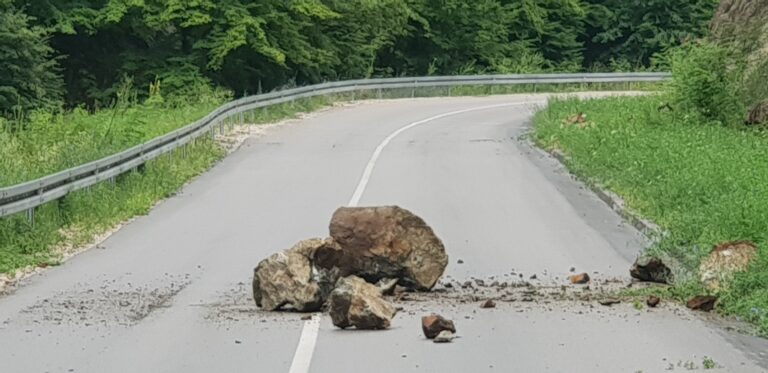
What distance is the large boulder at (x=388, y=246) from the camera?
→ 36.7 ft

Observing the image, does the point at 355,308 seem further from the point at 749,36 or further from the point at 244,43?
the point at 244,43

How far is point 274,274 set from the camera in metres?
10.6

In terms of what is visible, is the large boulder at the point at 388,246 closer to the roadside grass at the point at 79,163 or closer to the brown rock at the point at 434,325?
the brown rock at the point at 434,325

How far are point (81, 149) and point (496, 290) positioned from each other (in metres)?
10.4

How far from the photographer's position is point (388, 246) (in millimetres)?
11227

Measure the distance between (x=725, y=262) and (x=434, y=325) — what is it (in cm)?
327

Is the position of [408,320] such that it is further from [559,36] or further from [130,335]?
[559,36]

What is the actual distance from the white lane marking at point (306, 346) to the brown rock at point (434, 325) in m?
0.84

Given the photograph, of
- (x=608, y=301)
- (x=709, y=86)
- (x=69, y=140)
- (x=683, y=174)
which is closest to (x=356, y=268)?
(x=608, y=301)

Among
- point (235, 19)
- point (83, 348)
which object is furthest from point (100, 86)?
point (83, 348)

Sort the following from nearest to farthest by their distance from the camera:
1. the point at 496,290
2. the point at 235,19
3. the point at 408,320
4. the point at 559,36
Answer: the point at 408,320, the point at 496,290, the point at 235,19, the point at 559,36

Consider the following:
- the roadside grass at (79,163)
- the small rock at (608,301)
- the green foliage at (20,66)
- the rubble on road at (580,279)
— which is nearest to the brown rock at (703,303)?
the small rock at (608,301)

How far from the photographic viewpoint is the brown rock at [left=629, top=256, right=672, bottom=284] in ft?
39.0

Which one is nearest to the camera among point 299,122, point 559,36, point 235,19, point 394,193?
point 394,193
